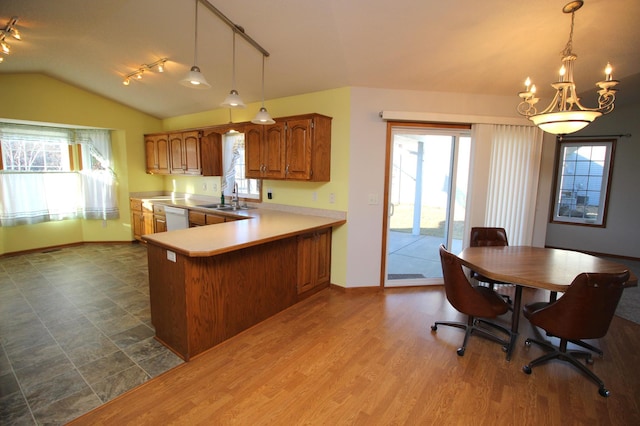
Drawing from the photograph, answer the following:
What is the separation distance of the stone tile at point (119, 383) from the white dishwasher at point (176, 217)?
2676 millimetres

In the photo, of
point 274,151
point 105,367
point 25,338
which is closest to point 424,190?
point 274,151

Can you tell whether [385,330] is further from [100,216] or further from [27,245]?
[27,245]

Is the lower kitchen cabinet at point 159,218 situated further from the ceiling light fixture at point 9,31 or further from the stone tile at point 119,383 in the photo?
the stone tile at point 119,383

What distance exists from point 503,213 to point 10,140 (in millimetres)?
7358

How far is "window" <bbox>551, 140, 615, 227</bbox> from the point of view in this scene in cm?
526

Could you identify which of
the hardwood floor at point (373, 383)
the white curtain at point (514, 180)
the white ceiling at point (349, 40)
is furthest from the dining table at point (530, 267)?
the white ceiling at point (349, 40)

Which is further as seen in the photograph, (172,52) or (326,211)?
(326,211)

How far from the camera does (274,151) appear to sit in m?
3.73

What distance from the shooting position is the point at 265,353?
2.40 metres

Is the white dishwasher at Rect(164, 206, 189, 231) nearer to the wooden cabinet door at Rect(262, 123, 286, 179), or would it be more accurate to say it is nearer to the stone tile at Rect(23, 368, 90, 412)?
the wooden cabinet door at Rect(262, 123, 286, 179)

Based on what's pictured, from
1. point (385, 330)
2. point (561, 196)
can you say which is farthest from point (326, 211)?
point (561, 196)

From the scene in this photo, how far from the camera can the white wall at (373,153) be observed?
11.3 feet

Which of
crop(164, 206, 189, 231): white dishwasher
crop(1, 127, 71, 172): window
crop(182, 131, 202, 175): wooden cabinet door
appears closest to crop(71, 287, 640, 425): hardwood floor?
crop(164, 206, 189, 231): white dishwasher

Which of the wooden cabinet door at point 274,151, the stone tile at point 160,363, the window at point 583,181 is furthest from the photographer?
the window at point 583,181
